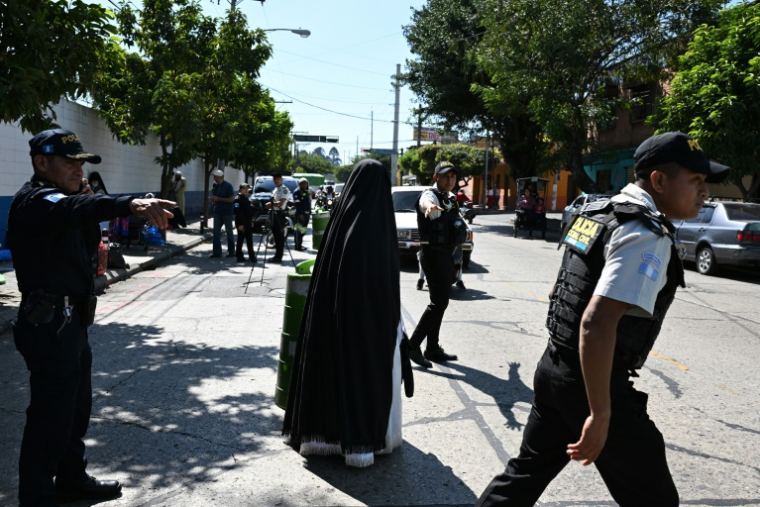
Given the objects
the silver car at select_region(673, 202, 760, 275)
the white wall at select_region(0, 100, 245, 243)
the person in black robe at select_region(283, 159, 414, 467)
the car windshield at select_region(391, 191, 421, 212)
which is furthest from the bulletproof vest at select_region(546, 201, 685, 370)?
the silver car at select_region(673, 202, 760, 275)

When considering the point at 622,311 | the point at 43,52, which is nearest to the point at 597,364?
the point at 622,311

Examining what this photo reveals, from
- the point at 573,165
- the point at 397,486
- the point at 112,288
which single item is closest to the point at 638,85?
the point at 573,165

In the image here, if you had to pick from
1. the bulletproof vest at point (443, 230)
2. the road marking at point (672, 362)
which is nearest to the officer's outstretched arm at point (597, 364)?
the bulletproof vest at point (443, 230)

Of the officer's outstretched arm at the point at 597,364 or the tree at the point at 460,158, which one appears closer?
the officer's outstretched arm at the point at 597,364

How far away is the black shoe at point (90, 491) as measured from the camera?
351 centimetres

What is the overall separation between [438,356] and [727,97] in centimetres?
1372

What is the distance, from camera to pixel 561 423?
2621 millimetres

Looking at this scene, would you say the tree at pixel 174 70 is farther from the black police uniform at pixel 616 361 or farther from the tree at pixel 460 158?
the tree at pixel 460 158

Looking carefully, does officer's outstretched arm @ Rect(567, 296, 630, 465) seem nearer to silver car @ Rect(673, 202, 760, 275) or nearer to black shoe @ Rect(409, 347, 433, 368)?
black shoe @ Rect(409, 347, 433, 368)

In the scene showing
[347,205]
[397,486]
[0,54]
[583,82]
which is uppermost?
[583,82]

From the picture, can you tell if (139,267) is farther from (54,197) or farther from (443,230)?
(54,197)

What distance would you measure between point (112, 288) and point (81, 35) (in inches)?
176

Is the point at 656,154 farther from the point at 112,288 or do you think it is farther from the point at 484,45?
the point at 484,45

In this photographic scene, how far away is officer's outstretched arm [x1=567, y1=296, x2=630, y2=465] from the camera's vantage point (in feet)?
7.16
